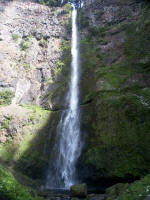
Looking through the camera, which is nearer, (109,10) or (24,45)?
(24,45)

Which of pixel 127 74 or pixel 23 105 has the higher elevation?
pixel 127 74

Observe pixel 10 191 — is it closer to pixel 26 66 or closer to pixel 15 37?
pixel 26 66

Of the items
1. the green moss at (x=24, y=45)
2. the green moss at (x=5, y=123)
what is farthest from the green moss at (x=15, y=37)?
the green moss at (x=5, y=123)

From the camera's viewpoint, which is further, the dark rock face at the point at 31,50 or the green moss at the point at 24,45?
the green moss at the point at 24,45

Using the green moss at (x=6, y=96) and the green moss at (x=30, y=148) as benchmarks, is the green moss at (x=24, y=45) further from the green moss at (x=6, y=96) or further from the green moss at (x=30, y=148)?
the green moss at (x=30, y=148)

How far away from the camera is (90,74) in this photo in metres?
17.8

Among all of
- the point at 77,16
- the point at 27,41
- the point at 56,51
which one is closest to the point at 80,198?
the point at 56,51

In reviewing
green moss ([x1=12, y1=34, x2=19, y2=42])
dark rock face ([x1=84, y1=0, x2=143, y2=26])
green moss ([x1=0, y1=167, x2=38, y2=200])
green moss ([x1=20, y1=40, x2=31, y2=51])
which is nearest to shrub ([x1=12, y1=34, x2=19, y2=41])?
green moss ([x1=12, y1=34, x2=19, y2=42])

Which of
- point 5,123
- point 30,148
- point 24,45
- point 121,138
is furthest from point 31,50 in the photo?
point 121,138

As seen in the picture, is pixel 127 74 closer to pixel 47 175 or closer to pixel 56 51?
pixel 47 175

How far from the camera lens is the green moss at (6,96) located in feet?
64.1

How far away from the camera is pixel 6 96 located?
65.8 feet

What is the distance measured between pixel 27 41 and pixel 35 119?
46.3 ft

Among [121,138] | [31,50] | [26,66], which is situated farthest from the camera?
[31,50]
